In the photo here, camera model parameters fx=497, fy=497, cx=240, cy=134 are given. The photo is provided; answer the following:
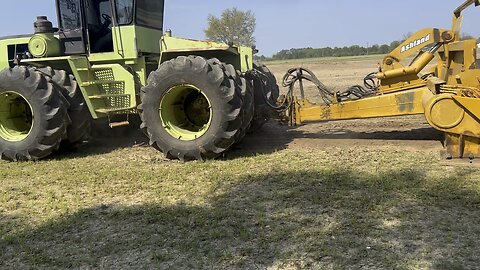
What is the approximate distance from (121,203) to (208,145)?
1764 millimetres

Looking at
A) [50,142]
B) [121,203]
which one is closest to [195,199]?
[121,203]

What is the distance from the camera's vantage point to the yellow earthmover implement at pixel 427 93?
5.82 meters

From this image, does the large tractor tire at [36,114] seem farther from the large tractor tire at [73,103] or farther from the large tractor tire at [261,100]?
the large tractor tire at [261,100]

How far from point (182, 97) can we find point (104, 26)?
1819 mm

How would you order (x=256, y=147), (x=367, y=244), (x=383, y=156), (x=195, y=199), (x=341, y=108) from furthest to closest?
1. (x=256, y=147)
2. (x=341, y=108)
3. (x=383, y=156)
4. (x=195, y=199)
5. (x=367, y=244)

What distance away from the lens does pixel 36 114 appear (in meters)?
6.96

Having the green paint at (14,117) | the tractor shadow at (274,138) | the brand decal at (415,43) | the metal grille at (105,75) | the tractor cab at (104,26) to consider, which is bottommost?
the tractor shadow at (274,138)

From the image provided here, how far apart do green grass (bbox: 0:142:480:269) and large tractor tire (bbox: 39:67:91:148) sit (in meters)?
0.76

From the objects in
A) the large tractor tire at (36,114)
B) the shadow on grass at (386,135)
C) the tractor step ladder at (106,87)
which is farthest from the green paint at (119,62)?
the shadow on grass at (386,135)

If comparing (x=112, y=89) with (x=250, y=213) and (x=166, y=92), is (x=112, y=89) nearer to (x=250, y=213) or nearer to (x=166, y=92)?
(x=166, y=92)

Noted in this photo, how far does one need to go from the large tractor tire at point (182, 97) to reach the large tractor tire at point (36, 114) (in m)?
1.22

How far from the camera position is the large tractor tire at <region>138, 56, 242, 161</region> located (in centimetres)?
645

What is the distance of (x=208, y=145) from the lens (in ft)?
21.5

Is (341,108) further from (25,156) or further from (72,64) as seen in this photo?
(25,156)
